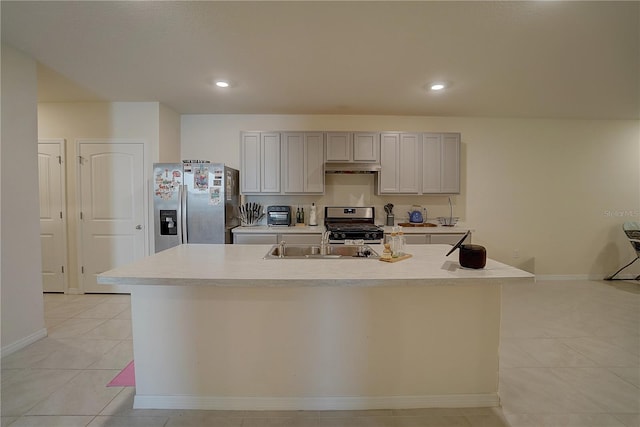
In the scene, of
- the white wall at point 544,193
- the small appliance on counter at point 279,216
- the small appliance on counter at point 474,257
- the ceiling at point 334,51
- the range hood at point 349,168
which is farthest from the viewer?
the white wall at point 544,193

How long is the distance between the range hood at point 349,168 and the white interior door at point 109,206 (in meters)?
2.48

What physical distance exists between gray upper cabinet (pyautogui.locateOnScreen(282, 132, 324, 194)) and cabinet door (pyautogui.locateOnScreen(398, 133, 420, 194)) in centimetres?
110

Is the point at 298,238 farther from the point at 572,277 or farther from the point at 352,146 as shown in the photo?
the point at 572,277

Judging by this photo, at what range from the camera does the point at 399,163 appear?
3928 millimetres

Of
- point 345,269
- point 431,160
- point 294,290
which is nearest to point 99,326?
point 294,290

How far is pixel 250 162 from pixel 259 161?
0.40 feet

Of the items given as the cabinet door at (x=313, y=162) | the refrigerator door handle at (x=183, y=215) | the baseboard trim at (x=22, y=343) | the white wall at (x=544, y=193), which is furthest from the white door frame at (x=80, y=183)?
the cabinet door at (x=313, y=162)

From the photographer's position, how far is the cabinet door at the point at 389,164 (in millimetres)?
3898

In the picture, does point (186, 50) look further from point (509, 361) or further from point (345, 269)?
point (509, 361)

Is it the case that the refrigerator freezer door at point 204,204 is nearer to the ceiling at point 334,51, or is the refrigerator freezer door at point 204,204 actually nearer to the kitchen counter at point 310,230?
the kitchen counter at point 310,230

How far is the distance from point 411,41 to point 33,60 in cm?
327

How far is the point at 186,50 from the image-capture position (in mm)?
2377

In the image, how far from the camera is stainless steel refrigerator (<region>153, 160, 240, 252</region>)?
3463 millimetres

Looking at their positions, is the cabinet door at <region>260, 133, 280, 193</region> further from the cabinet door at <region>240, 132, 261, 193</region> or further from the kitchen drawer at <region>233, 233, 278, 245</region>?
the kitchen drawer at <region>233, 233, 278, 245</region>
